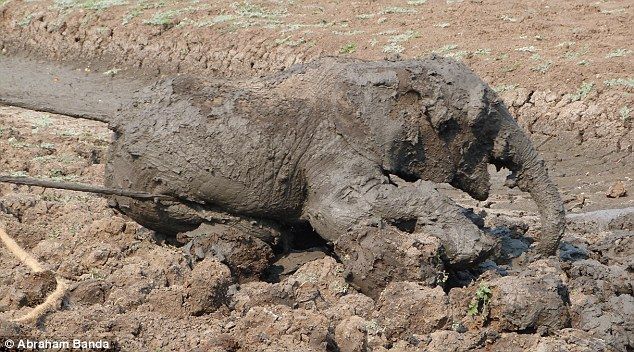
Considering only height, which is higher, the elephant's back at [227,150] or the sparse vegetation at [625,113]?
the elephant's back at [227,150]

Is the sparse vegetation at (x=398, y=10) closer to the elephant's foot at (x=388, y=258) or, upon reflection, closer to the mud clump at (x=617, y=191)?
the mud clump at (x=617, y=191)

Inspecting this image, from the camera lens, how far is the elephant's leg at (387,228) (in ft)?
22.7

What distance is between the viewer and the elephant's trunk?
25.1 feet

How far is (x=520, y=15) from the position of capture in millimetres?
14766

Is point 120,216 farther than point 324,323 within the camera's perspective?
Yes

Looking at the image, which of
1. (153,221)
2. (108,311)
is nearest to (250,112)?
(153,221)

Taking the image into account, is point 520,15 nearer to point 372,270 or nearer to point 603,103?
point 603,103

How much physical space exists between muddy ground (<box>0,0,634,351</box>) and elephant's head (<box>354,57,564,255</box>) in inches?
21.1

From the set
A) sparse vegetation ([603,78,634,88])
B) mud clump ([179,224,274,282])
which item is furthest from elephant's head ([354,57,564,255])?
sparse vegetation ([603,78,634,88])

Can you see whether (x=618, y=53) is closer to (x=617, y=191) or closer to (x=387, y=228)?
(x=617, y=191)

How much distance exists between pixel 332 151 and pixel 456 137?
85cm

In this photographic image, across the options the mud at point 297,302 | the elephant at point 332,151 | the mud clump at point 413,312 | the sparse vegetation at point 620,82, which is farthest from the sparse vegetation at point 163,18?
the mud clump at point 413,312

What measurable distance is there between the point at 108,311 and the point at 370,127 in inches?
82.8

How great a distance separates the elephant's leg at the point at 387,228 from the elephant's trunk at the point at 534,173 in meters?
0.71
